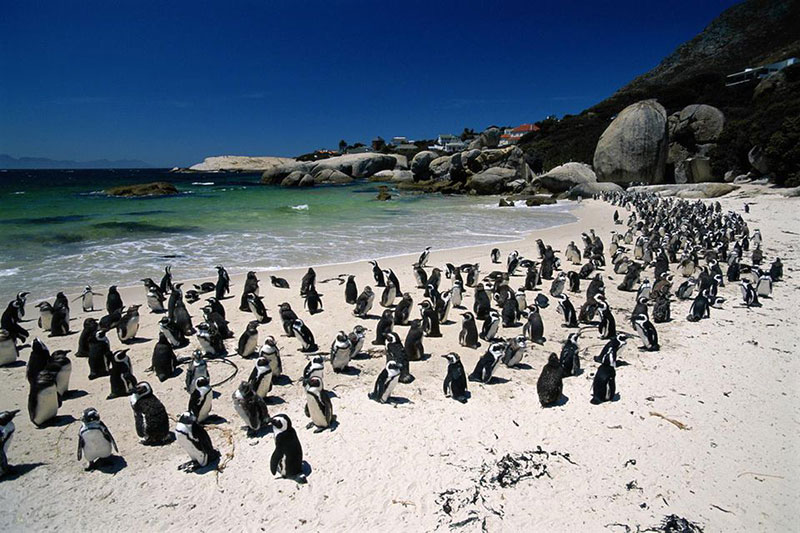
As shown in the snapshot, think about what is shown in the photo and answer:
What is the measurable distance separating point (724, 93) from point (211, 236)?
58.4 meters

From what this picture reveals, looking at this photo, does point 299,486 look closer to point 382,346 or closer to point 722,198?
point 382,346

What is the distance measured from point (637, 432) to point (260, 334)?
551cm

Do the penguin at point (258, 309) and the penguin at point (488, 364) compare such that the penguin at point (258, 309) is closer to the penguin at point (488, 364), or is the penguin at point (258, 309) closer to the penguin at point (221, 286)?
the penguin at point (221, 286)

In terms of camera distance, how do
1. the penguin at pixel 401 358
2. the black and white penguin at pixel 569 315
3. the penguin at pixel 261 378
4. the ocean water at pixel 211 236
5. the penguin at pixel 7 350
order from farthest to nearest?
the ocean water at pixel 211 236
the black and white penguin at pixel 569 315
the penguin at pixel 7 350
the penguin at pixel 401 358
the penguin at pixel 261 378

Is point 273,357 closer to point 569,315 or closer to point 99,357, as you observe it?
point 99,357

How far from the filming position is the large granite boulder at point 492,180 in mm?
41250

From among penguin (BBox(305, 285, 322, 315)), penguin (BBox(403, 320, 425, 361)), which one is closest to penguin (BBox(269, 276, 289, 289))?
penguin (BBox(305, 285, 322, 315))

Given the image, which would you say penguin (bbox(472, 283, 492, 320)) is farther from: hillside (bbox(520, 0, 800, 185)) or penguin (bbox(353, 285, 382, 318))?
hillside (bbox(520, 0, 800, 185))

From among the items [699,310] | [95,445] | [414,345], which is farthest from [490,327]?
[95,445]

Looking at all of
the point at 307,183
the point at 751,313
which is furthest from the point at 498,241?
the point at 307,183

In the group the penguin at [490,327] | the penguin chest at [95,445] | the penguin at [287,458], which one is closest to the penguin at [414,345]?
the penguin at [490,327]

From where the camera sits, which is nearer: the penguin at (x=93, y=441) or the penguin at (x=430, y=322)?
the penguin at (x=93, y=441)

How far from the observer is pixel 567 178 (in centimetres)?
3656

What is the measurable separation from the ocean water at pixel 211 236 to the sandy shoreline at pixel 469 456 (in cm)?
693
